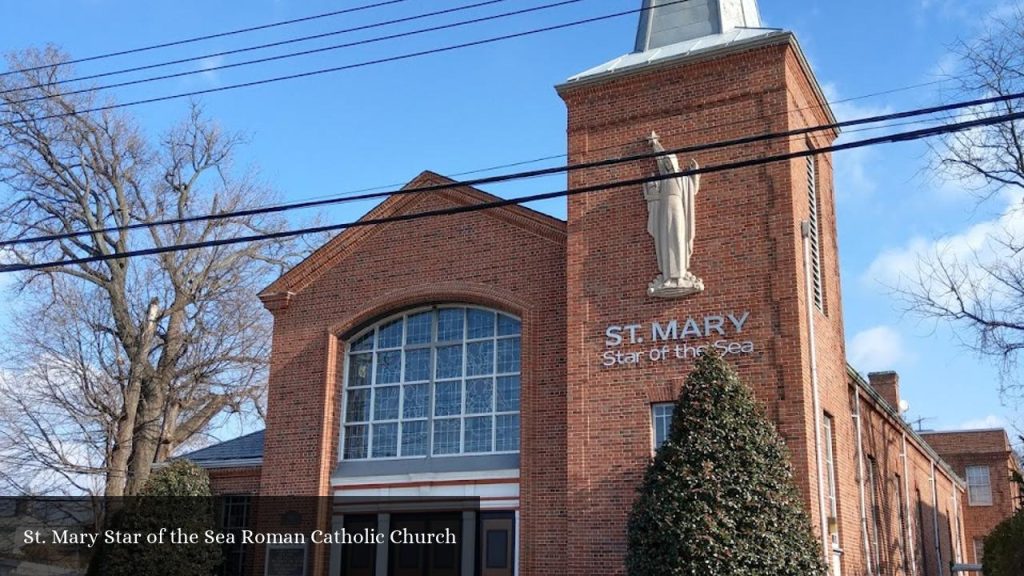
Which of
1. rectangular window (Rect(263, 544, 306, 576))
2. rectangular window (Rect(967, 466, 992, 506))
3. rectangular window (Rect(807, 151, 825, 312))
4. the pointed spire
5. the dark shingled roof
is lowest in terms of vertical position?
rectangular window (Rect(263, 544, 306, 576))

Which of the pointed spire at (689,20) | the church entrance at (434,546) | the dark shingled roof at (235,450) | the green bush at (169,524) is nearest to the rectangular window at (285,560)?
the church entrance at (434,546)

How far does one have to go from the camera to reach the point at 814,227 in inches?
767

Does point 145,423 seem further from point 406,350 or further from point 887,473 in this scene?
point 887,473

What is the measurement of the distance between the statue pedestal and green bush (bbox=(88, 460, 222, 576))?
10464mm

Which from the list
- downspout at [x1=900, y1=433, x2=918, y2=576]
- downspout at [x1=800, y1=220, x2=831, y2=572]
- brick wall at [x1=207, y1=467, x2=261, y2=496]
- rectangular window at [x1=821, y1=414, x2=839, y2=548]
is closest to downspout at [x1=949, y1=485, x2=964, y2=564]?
downspout at [x1=900, y1=433, x2=918, y2=576]

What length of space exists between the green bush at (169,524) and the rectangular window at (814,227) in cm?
1279

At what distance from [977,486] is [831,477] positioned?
36.6 meters

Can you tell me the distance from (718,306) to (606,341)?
204cm

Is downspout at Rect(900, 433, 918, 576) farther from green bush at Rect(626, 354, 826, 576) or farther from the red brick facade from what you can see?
the red brick facade

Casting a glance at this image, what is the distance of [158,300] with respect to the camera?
98.6 feet

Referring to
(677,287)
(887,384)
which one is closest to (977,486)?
(887,384)

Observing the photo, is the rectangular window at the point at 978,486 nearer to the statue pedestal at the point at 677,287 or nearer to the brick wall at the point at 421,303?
the brick wall at the point at 421,303

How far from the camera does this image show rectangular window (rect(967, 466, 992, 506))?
4916 cm

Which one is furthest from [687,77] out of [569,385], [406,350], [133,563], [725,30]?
[133,563]
